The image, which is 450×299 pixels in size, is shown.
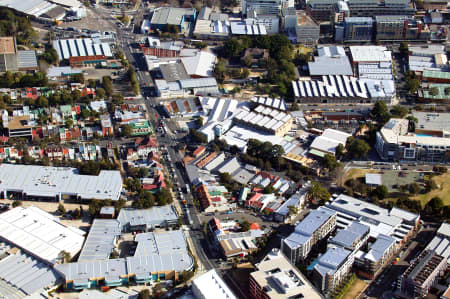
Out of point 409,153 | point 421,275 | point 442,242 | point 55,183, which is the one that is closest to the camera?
point 421,275

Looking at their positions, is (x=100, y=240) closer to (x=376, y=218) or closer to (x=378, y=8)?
(x=376, y=218)

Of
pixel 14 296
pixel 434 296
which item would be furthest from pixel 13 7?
pixel 434 296

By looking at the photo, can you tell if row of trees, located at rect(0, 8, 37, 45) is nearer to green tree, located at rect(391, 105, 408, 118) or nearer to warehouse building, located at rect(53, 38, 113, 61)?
warehouse building, located at rect(53, 38, 113, 61)

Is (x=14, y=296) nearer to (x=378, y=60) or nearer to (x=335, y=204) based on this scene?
(x=335, y=204)

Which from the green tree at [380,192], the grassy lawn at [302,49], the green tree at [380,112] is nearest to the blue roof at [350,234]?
the green tree at [380,192]

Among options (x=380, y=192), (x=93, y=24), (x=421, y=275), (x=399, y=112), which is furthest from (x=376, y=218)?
(x=93, y=24)

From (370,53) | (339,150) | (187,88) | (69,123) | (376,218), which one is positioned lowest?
(376,218)
